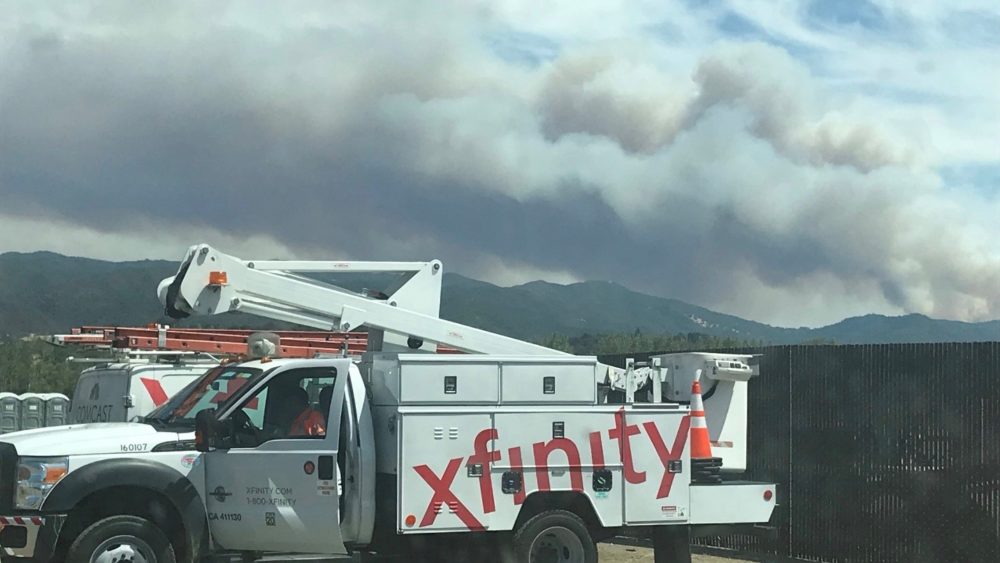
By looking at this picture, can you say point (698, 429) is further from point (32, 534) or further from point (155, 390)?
point (155, 390)

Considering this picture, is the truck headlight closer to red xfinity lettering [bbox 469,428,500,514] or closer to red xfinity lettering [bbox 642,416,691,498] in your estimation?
red xfinity lettering [bbox 469,428,500,514]

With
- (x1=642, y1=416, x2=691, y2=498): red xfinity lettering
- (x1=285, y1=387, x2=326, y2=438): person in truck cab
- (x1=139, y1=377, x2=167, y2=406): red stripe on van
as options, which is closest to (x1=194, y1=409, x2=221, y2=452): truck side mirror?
(x1=285, y1=387, x2=326, y2=438): person in truck cab

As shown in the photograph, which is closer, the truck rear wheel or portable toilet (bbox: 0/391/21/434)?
the truck rear wheel

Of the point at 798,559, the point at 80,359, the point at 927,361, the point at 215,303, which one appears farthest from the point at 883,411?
the point at 80,359

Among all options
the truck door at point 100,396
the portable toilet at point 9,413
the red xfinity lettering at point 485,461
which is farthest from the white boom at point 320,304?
the portable toilet at point 9,413

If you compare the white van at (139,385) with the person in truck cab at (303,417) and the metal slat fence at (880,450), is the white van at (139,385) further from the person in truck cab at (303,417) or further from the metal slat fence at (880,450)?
the metal slat fence at (880,450)

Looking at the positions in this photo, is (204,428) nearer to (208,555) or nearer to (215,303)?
(208,555)

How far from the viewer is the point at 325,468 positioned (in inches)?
428

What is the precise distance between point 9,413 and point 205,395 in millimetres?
26176

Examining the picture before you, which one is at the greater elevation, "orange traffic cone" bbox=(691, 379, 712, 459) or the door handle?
"orange traffic cone" bbox=(691, 379, 712, 459)

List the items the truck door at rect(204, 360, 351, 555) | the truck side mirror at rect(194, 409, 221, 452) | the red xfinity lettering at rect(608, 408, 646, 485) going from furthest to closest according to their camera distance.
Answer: the red xfinity lettering at rect(608, 408, 646, 485)
the truck door at rect(204, 360, 351, 555)
the truck side mirror at rect(194, 409, 221, 452)

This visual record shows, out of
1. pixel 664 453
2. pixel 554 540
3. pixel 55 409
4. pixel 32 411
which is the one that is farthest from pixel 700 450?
pixel 32 411

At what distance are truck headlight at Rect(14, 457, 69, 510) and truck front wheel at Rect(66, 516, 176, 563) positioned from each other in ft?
1.49

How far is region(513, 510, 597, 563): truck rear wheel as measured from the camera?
11.5 m
